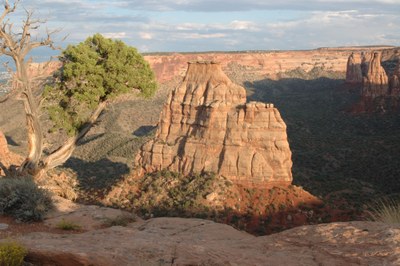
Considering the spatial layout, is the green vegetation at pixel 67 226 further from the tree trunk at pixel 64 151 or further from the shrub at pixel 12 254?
the tree trunk at pixel 64 151

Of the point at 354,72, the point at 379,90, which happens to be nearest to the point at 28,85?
the point at 379,90

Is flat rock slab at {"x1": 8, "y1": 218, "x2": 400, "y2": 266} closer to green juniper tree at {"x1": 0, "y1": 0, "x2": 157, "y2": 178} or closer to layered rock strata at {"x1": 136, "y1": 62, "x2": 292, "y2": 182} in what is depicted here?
green juniper tree at {"x1": 0, "y1": 0, "x2": 157, "y2": 178}

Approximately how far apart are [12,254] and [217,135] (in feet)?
106

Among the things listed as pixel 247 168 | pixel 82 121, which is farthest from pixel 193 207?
pixel 82 121

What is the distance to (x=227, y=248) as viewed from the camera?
9.17 metres

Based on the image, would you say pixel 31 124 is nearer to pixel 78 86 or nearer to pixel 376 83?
pixel 78 86

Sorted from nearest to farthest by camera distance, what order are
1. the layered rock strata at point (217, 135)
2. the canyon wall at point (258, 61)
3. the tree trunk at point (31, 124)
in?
the tree trunk at point (31, 124) → the layered rock strata at point (217, 135) → the canyon wall at point (258, 61)

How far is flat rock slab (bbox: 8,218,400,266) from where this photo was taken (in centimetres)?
809

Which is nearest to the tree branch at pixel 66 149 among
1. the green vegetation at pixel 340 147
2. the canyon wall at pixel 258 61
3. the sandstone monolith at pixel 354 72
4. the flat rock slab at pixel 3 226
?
the flat rock slab at pixel 3 226

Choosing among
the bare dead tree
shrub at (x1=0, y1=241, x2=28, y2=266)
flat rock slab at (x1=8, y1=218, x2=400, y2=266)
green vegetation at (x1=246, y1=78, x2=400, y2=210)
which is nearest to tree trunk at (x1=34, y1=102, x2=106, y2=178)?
the bare dead tree

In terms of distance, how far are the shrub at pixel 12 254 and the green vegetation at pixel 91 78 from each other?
1122 cm

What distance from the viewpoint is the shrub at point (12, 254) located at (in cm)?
751

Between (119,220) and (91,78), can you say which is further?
(91,78)

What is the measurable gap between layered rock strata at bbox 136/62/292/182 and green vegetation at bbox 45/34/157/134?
64.9 ft
